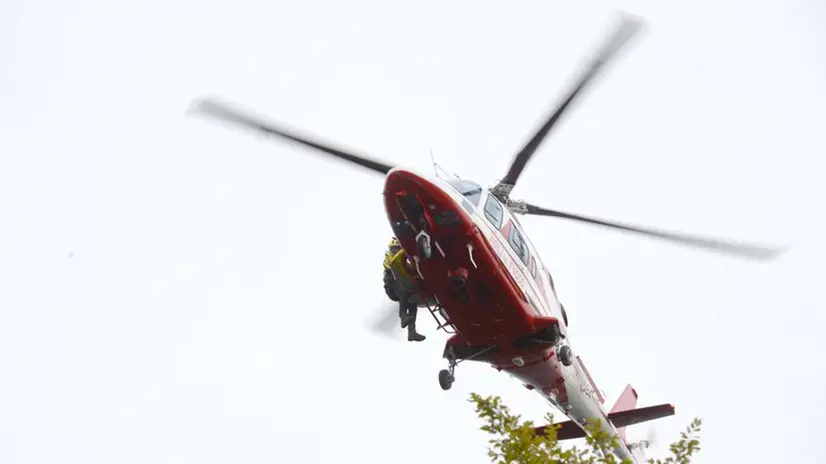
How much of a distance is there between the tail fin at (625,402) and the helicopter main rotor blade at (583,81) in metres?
9.74

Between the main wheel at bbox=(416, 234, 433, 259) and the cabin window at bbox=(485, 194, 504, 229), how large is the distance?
1.56m

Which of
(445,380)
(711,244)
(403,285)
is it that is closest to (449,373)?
(445,380)

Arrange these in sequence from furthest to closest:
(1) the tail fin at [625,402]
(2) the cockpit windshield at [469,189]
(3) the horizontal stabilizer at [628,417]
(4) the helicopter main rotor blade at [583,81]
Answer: (1) the tail fin at [625,402], (3) the horizontal stabilizer at [628,417], (2) the cockpit windshield at [469,189], (4) the helicopter main rotor blade at [583,81]

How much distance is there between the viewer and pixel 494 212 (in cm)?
1700

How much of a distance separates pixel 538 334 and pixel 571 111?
15.2ft

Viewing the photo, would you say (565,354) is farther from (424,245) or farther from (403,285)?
(424,245)

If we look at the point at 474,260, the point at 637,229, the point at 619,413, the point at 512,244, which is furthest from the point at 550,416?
the point at 619,413

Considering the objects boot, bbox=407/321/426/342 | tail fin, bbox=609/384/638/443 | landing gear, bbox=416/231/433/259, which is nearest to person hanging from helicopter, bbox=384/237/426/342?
boot, bbox=407/321/426/342

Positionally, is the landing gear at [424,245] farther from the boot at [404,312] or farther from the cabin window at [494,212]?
the boot at [404,312]

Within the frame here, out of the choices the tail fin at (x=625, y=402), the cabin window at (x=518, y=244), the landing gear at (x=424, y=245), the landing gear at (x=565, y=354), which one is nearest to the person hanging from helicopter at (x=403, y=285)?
the landing gear at (x=424, y=245)

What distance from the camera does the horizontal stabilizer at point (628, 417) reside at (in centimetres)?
2247

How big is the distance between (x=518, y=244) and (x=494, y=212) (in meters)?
1.08

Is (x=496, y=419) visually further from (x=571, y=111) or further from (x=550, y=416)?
(x=571, y=111)

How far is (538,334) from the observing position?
17.7 m
